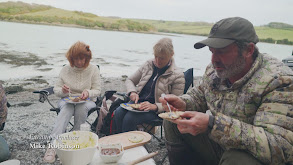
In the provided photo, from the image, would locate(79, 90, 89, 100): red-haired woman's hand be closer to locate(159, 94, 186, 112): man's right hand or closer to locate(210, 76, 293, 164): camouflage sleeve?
locate(159, 94, 186, 112): man's right hand

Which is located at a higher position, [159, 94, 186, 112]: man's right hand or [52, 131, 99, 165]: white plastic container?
[159, 94, 186, 112]: man's right hand

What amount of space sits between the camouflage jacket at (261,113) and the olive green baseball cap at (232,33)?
0.67 ft

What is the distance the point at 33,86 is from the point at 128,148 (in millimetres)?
5414

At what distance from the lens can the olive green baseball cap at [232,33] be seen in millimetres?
1675

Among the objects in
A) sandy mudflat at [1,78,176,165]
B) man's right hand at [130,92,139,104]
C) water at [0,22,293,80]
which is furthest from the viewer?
water at [0,22,293,80]

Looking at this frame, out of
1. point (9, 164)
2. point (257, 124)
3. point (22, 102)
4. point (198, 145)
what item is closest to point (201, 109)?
point (198, 145)

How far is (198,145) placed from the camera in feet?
6.79

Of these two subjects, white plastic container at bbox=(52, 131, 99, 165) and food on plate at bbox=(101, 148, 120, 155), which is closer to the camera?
white plastic container at bbox=(52, 131, 99, 165)

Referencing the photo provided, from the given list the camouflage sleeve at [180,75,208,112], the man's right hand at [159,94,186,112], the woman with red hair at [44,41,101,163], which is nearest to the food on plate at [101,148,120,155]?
the man's right hand at [159,94,186,112]

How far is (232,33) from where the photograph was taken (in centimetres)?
168

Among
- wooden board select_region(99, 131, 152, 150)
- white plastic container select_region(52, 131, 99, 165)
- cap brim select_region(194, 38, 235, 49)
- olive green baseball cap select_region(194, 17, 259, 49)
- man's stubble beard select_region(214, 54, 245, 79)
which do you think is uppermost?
olive green baseball cap select_region(194, 17, 259, 49)

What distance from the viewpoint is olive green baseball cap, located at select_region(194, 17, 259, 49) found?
167 centimetres

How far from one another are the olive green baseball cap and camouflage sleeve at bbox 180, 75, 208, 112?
0.63 metres

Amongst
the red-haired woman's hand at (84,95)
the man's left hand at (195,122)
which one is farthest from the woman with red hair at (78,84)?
the man's left hand at (195,122)
